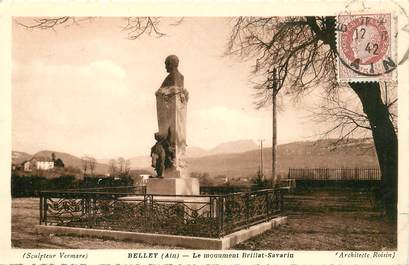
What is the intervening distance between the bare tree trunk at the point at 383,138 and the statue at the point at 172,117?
2.92 meters

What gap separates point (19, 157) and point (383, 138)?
5.96m

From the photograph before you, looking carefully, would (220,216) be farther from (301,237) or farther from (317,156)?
(317,156)

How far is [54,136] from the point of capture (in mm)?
9266

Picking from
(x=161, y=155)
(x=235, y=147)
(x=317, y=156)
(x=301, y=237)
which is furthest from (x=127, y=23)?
(x=235, y=147)

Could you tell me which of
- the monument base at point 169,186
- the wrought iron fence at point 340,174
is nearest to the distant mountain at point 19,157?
the monument base at point 169,186

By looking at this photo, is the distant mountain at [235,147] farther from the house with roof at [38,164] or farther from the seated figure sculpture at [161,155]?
the seated figure sculpture at [161,155]

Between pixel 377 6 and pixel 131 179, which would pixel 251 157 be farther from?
pixel 377 6

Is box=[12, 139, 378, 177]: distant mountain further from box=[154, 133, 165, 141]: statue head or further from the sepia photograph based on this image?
box=[154, 133, 165, 141]: statue head

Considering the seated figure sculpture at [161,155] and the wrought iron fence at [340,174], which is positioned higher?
the seated figure sculpture at [161,155]

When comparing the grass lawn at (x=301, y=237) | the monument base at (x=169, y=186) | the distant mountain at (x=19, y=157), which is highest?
the distant mountain at (x=19, y=157)

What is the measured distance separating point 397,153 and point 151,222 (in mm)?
3947

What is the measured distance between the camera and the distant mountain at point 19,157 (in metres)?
7.95

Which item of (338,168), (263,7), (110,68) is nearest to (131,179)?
(110,68)

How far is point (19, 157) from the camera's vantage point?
8383 millimetres
